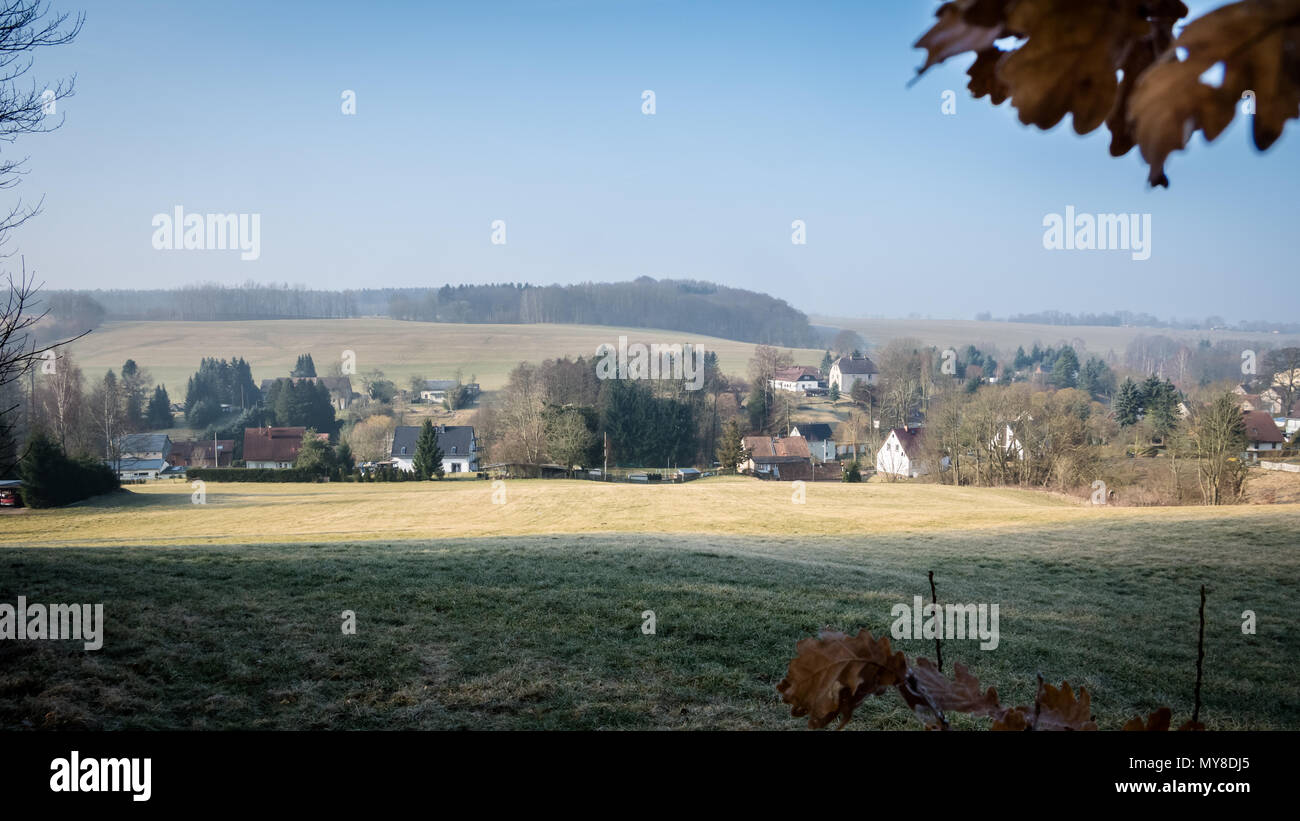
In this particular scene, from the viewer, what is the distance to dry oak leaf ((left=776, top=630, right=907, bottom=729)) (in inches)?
24.7

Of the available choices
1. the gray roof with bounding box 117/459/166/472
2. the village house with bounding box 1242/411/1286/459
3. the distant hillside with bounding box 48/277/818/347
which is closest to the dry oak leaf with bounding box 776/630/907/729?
the village house with bounding box 1242/411/1286/459

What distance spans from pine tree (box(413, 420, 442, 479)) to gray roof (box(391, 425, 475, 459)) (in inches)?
160

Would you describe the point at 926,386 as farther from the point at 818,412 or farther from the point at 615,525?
the point at 615,525

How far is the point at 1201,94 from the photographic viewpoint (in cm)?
27

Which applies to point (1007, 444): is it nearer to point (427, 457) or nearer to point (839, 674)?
point (427, 457)

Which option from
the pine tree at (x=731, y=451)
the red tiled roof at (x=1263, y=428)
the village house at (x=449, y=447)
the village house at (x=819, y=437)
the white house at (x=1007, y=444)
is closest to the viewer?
the white house at (x=1007, y=444)

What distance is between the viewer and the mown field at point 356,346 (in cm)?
5144

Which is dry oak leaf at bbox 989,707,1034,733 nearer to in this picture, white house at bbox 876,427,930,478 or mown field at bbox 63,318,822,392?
white house at bbox 876,427,930,478

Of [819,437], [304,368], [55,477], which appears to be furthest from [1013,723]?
[304,368]

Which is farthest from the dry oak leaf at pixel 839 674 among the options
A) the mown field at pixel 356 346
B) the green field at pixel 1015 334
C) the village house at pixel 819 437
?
the green field at pixel 1015 334

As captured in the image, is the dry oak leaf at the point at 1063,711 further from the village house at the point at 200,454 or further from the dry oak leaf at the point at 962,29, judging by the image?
the village house at the point at 200,454

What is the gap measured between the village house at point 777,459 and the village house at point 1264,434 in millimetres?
16763
